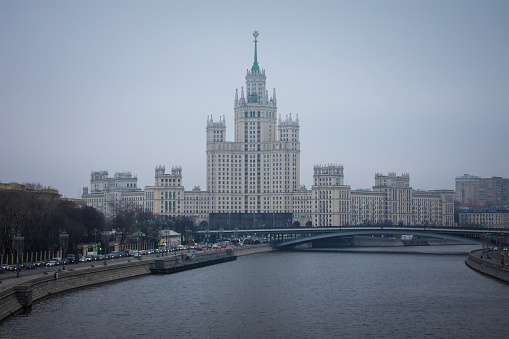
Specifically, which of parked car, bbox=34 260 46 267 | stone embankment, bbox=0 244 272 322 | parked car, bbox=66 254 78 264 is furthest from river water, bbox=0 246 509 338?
parked car, bbox=34 260 46 267

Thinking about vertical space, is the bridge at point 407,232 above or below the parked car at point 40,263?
above

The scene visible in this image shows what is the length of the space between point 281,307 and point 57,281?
22417mm

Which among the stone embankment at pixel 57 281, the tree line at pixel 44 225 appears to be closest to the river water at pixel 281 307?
the stone embankment at pixel 57 281

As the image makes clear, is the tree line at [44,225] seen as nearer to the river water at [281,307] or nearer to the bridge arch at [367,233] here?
the river water at [281,307]

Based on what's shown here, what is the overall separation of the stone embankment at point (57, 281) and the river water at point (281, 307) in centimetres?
126

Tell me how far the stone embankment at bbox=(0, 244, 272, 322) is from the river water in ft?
4.13

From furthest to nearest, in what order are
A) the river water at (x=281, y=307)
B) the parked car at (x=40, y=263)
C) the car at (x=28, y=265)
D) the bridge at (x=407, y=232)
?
1. the bridge at (x=407, y=232)
2. the parked car at (x=40, y=263)
3. the car at (x=28, y=265)
4. the river water at (x=281, y=307)

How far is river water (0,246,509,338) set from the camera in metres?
58.3

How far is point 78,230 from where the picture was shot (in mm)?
120875

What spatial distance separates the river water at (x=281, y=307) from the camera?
58.3 m

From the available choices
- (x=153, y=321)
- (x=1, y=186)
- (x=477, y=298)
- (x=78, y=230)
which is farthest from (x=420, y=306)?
(x=1, y=186)

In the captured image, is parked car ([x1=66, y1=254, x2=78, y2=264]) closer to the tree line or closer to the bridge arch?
the tree line

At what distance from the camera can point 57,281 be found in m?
74.9

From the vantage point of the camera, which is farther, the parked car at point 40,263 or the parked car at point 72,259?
the parked car at point 72,259
